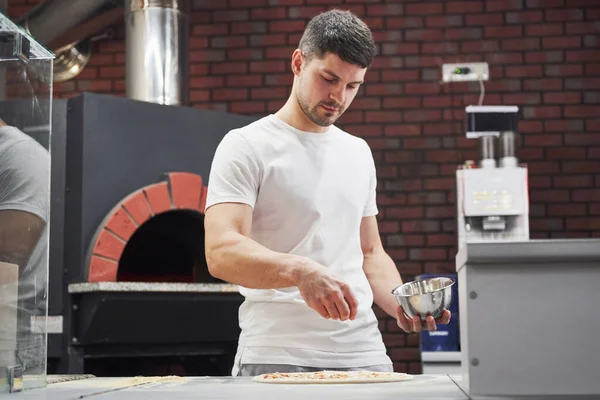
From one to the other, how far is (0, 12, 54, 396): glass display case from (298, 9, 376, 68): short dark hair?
26.9 inches

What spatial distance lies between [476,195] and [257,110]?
60.1 inches

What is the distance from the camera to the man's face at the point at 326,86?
2.20 meters

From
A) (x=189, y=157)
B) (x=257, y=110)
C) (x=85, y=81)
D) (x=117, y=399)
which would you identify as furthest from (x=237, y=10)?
(x=117, y=399)

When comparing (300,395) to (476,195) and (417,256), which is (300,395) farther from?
(417,256)

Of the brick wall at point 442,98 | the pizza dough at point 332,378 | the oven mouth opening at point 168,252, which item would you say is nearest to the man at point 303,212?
the pizza dough at point 332,378

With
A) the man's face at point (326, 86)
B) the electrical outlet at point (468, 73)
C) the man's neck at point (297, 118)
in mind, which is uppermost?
the electrical outlet at point (468, 73)

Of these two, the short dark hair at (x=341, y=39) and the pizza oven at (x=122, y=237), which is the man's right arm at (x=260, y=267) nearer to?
the short dark hair at (x=341, y=39)

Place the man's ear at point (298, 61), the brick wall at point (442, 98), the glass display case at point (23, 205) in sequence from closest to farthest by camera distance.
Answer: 1. the glass display case at point (23, 205)
2. the man's ear at point (298, 61)
3. the brick wall at point (442, 98)

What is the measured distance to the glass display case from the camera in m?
1.60

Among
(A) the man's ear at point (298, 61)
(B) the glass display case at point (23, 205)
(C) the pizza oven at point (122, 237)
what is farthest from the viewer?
(C) the pizza oven at point (122, 237)

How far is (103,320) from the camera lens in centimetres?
395

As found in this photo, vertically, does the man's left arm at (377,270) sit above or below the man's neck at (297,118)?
below

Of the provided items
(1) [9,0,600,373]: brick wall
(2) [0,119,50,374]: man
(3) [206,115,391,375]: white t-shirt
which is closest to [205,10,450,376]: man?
(3) [206,115,391,375]: white t-shirt

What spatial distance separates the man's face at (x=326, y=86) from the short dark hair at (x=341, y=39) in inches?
0.7
